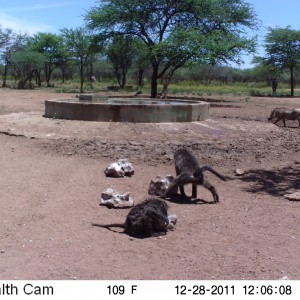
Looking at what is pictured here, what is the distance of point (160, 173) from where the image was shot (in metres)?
9.47

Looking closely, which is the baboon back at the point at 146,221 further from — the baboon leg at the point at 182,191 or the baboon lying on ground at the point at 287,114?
the baboon lying on ground at the point at 287,114

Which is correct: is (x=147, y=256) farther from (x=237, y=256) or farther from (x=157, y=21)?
(x=157, y=21)

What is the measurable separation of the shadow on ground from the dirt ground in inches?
0.7

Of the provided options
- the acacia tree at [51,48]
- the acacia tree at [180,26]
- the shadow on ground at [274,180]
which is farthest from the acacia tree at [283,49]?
the shadow on ground at [274,180]

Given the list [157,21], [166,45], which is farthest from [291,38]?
[166,45]

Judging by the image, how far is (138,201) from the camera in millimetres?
7492

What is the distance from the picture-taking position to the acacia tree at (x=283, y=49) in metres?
42.8

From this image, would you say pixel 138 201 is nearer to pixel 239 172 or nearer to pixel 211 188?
pixel 211 188

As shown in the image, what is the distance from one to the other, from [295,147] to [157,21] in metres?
18.8

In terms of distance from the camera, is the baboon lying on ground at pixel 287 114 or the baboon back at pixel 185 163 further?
the baboon lying on ground at pixel 287 114

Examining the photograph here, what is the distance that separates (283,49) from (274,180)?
119 feet

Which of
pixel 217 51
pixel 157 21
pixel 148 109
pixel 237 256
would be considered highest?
pixel 157 21

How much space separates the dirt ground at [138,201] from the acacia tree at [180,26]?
1331 cm

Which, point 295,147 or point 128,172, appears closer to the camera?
point 128,172
